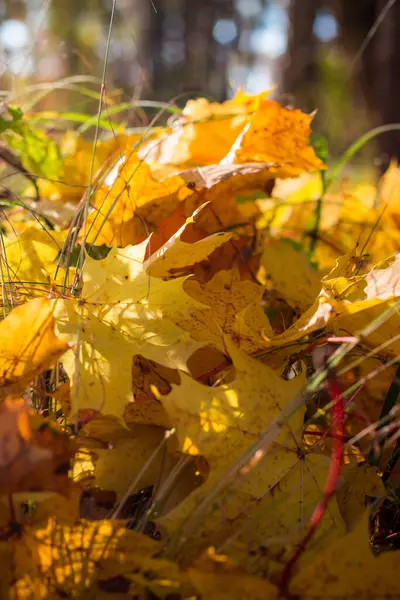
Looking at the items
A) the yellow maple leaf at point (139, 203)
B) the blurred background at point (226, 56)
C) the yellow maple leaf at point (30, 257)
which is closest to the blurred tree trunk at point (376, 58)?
the blurred background at point (226, 56)

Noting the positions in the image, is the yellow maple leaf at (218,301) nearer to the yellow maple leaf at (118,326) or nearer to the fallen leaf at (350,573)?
the yellow maple leaf at (118,326)

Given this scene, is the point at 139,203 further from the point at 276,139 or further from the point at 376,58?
the point at 376,58

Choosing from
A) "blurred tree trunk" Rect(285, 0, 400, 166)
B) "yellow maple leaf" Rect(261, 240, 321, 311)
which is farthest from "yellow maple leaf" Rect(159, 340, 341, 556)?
"blurred tree trunk" Rect(285, 0, 400, 166)

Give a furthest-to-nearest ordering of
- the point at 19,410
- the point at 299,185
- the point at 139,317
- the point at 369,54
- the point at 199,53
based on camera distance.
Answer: the point at 199,53, the point at 369,54, the point at 299,185, the point at 139,317, the point at 19,410

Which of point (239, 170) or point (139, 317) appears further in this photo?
point (239, 170)

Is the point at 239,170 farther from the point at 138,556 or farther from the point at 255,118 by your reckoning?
the point at 138,556

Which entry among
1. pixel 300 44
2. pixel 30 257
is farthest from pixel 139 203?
pixel 300 44

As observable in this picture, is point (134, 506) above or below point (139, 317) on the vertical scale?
below

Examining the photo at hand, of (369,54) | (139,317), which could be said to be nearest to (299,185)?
(139,317)
